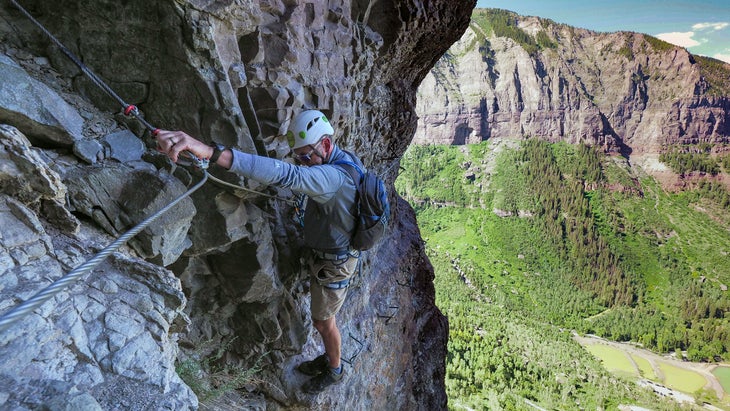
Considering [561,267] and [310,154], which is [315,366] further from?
[561,267]

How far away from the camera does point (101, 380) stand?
2145mm

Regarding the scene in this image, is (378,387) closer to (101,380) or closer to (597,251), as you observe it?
(101,380)

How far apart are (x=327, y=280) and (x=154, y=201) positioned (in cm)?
202

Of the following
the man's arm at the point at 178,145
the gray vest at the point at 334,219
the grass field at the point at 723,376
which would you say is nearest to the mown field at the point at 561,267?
the grass field at the point at 723,376

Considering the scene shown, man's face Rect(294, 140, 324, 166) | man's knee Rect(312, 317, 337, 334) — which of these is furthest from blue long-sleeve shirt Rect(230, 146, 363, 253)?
man's knee Rect(312, 317, 337, 334)

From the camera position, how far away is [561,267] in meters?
82.2

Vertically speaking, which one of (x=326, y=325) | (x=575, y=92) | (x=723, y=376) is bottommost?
(x=723, y=376)

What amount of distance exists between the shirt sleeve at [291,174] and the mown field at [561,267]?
1760 inches

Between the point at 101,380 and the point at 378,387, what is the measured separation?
7.20 metres

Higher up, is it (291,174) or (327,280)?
(291,174)

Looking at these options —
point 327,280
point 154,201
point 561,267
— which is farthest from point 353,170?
point 561,267

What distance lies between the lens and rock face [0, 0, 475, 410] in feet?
7.22

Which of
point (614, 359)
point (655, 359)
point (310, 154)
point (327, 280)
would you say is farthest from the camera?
point (655, 359)

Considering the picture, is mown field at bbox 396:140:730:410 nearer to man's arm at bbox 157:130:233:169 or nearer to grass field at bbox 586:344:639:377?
grass field at bbox 586:344:639:377
